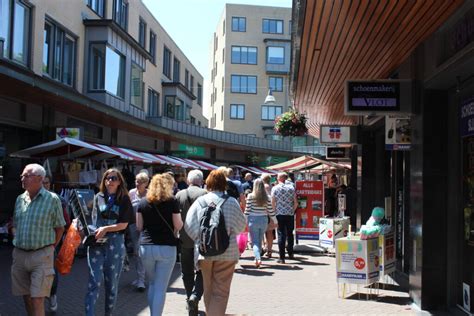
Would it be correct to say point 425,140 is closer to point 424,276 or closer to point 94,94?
point 424,276

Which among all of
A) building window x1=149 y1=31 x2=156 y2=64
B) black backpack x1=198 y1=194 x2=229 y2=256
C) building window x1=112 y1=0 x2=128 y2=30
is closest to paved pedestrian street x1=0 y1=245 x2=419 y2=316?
black backpack x1=198 y1=194 x2=229 y2=256

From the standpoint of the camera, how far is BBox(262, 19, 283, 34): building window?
5978 cm

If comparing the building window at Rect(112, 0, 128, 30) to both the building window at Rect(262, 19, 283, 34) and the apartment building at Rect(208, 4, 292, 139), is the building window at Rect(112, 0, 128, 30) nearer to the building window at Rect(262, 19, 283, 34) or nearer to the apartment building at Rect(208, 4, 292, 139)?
the apartment building at Rect(208, 4, 292, 139)

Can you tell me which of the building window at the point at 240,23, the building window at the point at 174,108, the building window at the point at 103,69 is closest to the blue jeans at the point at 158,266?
the building window at the point at 103,69

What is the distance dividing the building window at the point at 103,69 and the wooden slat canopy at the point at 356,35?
11.4 metres

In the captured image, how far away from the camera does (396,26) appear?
21.2 ft

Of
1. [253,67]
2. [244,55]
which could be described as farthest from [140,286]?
[253,67]

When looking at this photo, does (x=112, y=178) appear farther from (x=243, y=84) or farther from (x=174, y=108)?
(x=243, y=84)

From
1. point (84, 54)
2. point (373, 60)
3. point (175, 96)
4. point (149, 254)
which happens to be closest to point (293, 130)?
point (373, 60)

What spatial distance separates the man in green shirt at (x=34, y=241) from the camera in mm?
5367

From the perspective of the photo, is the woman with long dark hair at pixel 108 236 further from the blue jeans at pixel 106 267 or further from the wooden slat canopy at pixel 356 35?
the wooden slat canopy at pixel 356 35

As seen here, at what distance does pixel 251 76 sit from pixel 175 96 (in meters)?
26.1

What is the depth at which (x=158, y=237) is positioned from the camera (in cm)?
593

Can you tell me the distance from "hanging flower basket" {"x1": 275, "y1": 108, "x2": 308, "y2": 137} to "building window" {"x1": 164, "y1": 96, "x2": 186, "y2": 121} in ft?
64.2
